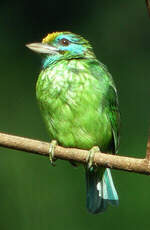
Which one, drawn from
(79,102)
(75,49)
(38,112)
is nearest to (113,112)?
(79,102)

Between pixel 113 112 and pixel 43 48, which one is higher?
pixel 43 48

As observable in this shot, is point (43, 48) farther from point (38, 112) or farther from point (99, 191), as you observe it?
point (38, 112)

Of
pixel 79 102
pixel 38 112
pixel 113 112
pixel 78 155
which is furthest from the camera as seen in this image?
pixel 38 112

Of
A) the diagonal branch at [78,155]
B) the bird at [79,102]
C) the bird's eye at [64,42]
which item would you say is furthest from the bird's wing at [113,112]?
the diagonal branch at [78,155]

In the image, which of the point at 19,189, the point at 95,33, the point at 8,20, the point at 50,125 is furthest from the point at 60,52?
the point at 8,20

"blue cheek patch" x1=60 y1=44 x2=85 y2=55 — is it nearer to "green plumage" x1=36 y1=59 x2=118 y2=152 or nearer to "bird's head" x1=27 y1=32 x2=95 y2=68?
"bird's head" x1=27 y1=32 x2=95 y2=68

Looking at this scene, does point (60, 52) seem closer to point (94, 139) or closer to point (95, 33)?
point (94, 139)

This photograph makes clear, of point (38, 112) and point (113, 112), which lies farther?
point (38, 112)
